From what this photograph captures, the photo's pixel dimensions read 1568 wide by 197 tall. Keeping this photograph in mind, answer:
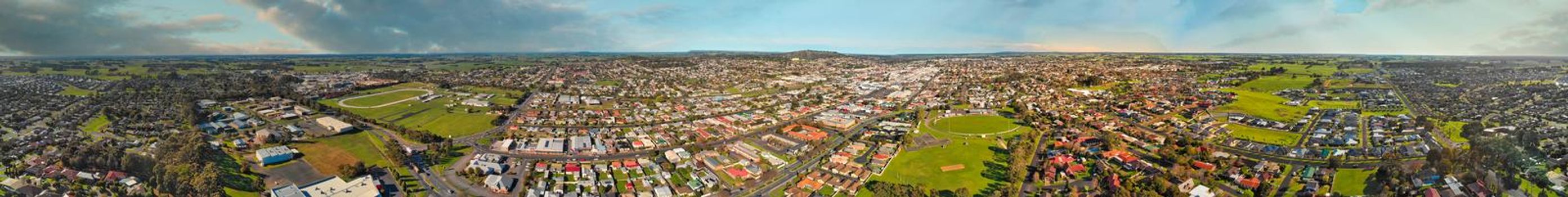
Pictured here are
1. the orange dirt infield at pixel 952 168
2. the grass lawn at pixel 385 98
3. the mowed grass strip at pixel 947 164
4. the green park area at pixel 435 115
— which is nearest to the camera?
the mowed grass strip at pixel 947 164

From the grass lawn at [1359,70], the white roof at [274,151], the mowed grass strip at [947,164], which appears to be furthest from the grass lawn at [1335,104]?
the white roof at [274,151]

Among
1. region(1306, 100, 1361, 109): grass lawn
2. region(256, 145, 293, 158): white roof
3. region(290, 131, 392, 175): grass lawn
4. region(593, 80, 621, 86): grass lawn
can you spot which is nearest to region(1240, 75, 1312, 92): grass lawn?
region(1306, 100, 1361, 109): grass lawn

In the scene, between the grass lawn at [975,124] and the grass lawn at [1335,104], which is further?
the grass lawn at [1335,104]

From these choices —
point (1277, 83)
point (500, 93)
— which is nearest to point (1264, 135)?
point (1277, 83)

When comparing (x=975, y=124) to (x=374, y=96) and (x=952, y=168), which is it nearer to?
(x=952, y=168)

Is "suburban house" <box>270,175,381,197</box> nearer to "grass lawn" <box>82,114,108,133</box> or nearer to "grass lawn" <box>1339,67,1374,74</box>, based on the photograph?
"grass lawn" <box>82,114,108,133</box>

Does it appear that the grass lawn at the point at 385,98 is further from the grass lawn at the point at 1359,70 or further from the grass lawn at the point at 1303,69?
the grass lawn at the point at 1359,70
